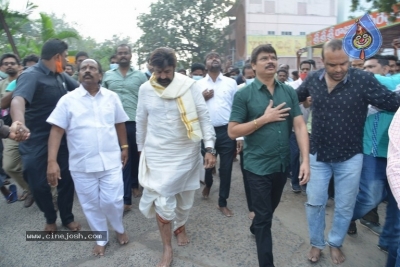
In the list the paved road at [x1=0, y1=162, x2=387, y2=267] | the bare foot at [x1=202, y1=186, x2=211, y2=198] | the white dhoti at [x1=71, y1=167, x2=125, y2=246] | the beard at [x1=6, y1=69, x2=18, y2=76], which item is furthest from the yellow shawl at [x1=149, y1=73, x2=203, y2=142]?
the beard at [x1=6, y1=69, x2=18, y2=76]

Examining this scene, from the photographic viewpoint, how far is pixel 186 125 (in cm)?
294

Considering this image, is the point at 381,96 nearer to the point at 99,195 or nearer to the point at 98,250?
the point at 99,195

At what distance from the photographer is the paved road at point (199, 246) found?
300 cm

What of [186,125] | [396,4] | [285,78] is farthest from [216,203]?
[396,4]

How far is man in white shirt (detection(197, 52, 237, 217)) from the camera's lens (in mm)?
4066

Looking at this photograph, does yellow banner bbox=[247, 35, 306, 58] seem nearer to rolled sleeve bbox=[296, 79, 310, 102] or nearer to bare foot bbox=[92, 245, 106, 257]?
rolled sleeve bbox=[296, 79, 310, 102]

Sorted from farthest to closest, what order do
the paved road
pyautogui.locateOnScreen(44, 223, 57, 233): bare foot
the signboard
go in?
1. the signboard
2. pyautogui.locateOnScreen(44, 223, 57, 233): bare foot
3. the paved road

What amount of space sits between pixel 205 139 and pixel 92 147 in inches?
42.7

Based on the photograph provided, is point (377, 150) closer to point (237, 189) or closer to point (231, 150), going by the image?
point (231, 150)

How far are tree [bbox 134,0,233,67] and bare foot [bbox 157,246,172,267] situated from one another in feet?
85.0

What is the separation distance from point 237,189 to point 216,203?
68 cm

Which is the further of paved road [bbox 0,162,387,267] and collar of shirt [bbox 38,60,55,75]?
collar of shirt [bbox 38,60,55,75]

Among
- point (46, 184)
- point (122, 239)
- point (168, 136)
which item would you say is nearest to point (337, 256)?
point (168, 136)

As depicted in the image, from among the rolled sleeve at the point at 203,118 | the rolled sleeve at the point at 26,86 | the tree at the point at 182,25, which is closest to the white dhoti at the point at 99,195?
the rolled sleeve at the point at 26,86
